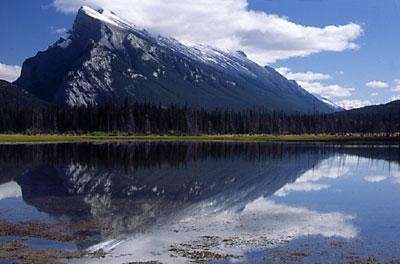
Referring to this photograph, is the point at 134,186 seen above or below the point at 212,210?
above

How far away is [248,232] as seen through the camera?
4328cm

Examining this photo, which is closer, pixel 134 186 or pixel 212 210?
pixel 212 210

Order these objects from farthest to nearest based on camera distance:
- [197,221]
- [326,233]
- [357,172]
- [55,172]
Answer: [357,172], [55,172], [197,221], [326,233]

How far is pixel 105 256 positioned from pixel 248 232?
503 inches

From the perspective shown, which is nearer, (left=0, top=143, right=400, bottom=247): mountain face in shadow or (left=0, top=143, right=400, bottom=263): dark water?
(left=0, top=143, right=400, bottom=263): dark water

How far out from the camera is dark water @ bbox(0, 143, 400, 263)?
37125mm

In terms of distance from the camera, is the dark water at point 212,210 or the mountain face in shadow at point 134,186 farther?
the mountain face in shadow at point 134,186

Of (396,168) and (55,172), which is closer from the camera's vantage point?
(55,172)

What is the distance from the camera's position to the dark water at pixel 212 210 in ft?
122

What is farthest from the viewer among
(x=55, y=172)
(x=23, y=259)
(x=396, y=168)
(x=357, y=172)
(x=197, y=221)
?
(x=396, y=168)

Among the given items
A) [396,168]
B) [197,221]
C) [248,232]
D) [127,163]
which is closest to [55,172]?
[127,163]

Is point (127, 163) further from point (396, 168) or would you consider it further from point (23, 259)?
point (23, 259)

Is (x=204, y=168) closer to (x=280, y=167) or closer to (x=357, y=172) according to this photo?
(x=280, y=167)

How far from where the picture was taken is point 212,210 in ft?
180
